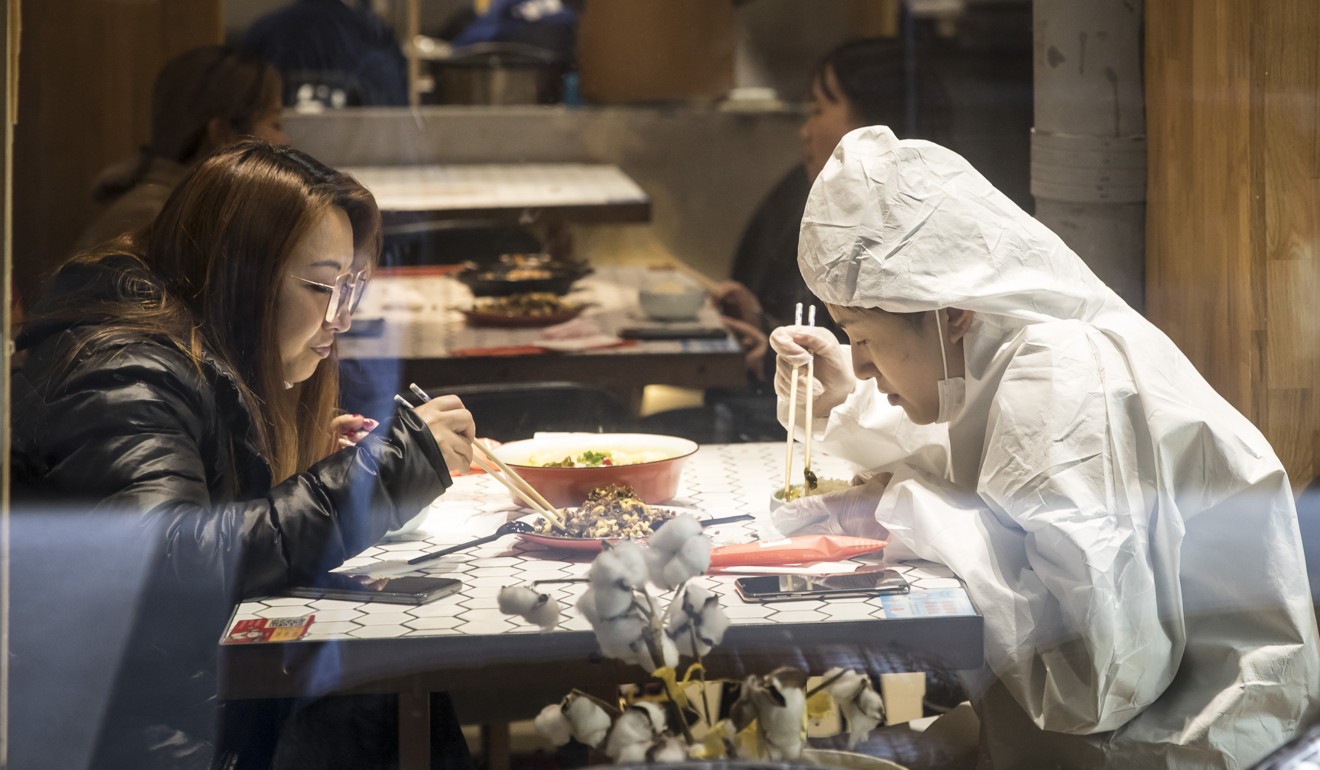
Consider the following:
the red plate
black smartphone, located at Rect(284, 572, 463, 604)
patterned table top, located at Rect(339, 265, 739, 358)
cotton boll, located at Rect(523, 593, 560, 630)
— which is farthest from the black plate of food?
cotton boll, located at Rect(523, 593, 560, 630)

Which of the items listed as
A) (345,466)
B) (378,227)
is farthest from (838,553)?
(378,227)

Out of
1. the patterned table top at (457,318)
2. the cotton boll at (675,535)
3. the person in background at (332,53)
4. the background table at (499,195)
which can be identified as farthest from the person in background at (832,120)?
the person in background at (332,53)

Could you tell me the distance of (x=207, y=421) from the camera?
4.84ft

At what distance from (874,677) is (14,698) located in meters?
0.84

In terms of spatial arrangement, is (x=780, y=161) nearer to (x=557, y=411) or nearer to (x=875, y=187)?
(x=557, y=411)

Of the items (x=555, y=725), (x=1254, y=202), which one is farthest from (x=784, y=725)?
(x=1254, y=202)

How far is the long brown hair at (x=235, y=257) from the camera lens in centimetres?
153

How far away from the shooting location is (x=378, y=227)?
171 centimetres

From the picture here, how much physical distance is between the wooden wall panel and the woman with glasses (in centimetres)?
16

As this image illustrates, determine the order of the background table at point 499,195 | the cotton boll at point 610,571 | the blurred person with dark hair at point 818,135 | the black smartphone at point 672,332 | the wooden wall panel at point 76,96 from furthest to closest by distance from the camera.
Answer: the background table at point 499,195 < the black smartphone at point 672,332 < the blurred person with dark hair at point 818,135 < the wooden wall panel at point 76,96 < the cotton boll at point 610,571

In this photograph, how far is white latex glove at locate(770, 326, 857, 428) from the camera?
5.84 ft

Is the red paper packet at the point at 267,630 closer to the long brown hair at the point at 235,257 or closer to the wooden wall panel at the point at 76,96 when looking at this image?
the long brown hair at the point at 235,257

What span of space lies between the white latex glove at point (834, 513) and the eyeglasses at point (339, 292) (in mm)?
530

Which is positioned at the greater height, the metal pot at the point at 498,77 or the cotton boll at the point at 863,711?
the metal pot at the point at 498,77
